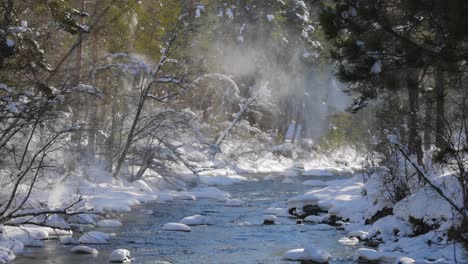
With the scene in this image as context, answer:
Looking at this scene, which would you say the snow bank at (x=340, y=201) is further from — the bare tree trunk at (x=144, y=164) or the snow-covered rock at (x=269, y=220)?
the bare tree trunk at (x=144, y=164)

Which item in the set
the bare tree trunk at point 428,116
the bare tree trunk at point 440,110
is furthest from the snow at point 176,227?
the bare tree trunk at point 440,110

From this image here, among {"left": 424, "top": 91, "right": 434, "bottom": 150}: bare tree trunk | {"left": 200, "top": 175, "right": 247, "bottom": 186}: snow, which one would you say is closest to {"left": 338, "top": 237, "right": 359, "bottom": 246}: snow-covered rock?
{"left": 424, "top": 91, "right": 434, "bottom": 150}: bare tree trunk

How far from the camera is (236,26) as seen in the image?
4809 cm

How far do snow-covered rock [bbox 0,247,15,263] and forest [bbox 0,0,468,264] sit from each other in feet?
0.10

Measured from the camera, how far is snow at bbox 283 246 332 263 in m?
13.3

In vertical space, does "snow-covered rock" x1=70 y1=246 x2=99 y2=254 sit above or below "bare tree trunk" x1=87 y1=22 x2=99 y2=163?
below

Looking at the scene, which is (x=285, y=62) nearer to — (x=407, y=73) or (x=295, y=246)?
(x=295, y=246)

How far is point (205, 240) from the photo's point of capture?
16.0 m

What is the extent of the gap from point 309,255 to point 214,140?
82.5 feet

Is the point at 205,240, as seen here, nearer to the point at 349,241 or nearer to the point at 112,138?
the point at 349,241

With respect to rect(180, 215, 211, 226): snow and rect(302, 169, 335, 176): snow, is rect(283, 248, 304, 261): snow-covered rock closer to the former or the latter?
rect(180, 215, 211, 226): snow

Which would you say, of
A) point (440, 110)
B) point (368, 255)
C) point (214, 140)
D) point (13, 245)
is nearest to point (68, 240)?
point (13, 245)

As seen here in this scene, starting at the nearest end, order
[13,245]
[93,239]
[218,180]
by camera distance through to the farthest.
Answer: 1. [13,245]
2. [93,239]
3. [218,180]

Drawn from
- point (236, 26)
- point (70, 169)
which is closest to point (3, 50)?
point (70, 169)
